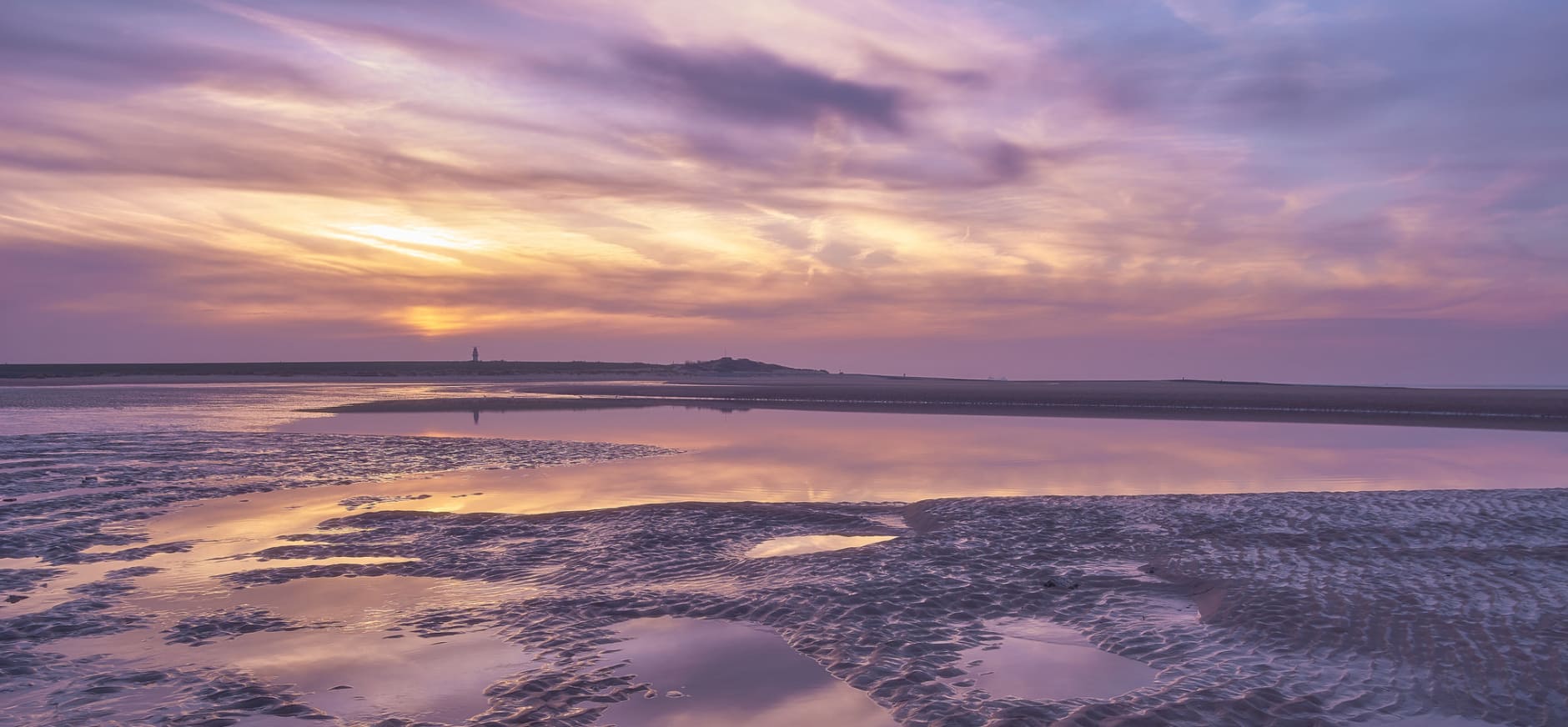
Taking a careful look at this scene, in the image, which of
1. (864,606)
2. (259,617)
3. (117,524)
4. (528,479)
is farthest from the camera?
(528,479)

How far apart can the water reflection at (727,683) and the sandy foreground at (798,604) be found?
0.07 m

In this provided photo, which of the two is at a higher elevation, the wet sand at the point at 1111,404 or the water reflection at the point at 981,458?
the wet sand at the point at 1111,404

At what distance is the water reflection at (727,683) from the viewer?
257 inches

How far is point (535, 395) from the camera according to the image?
60500 mm

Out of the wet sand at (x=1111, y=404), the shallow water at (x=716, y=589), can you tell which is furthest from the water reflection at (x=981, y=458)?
the wet sand at (x=1111, y=404)

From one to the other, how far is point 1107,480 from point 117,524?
17894 millimetres

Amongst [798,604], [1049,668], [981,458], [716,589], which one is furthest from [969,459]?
[1049,668]

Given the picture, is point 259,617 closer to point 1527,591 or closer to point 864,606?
point 864,606

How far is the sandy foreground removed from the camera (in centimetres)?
677

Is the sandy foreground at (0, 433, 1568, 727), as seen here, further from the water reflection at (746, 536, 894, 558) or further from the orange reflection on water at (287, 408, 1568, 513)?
the orange reflection on water at (287, 408, 1568, 513)

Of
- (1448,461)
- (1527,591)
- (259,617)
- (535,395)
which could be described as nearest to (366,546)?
(259,617)

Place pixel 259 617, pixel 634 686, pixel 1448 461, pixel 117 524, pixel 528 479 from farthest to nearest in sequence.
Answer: pixel 1448 461
pixel 528 479
pixel 117 524
pixel 259 617
pixel 634 686

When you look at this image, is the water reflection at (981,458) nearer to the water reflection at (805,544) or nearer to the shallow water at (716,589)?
the shallow water at (716,589)

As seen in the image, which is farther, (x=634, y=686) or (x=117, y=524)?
(x=117, y=524)
